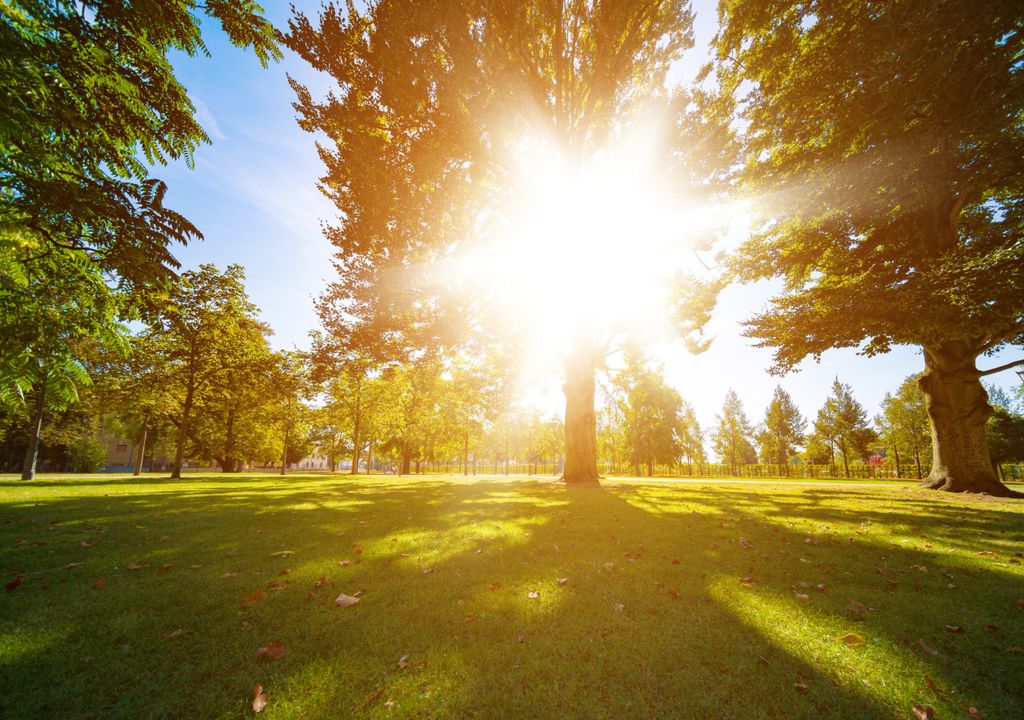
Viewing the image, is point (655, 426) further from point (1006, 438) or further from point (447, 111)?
point (447, 111)

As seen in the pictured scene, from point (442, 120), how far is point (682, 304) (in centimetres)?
1254

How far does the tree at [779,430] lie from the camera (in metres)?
56.1

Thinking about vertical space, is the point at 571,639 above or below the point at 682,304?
below

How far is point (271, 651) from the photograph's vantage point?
9.50 feet

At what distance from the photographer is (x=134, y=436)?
137 feet

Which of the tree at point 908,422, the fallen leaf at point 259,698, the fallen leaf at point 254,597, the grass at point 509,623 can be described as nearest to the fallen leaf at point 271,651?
the grass at point 509,623

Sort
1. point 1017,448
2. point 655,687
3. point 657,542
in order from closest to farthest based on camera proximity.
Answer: point 655,687 → point 657,542 → point 1017,448

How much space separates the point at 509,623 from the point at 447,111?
47.7ft

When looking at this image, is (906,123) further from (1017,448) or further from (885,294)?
(1017,448)

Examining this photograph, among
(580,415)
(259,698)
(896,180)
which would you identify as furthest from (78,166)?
(896,180)

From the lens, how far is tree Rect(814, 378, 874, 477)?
160 feet

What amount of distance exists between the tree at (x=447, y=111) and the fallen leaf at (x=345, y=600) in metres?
12.4

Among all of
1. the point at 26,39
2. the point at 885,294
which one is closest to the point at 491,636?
the point at 26,39

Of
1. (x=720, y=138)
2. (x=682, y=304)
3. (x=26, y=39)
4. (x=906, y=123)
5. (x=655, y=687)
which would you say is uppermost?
(x=720, y=138)
